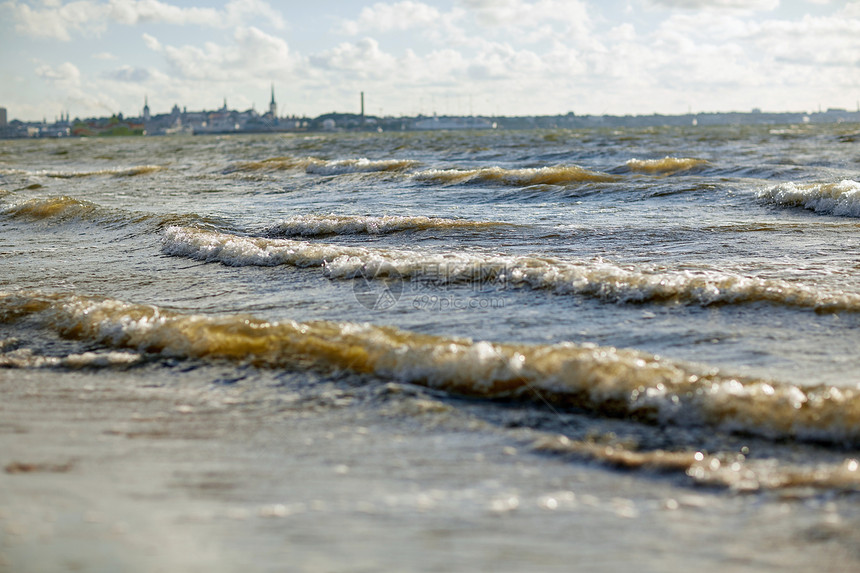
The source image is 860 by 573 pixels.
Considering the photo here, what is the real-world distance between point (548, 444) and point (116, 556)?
144 centimetres

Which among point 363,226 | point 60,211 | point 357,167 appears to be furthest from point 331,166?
point 363,226

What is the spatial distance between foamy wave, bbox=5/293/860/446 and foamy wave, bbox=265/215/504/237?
4066mm

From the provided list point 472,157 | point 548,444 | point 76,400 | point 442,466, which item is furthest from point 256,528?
point 472,157

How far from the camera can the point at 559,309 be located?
4629mm

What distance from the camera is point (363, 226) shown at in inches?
344

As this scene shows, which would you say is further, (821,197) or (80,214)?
(80,214)

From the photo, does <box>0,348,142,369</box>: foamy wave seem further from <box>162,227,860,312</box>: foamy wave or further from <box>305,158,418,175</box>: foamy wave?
<box>305,158,418,175</box>: foamy wave

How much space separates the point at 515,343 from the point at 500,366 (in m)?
0.45

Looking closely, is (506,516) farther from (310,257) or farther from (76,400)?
(310,257)

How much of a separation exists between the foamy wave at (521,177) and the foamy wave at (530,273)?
25.4 ft

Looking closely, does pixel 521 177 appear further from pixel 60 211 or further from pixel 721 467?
pixel 721 467

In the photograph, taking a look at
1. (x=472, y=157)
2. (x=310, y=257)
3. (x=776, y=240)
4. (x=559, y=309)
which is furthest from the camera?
(x=472, y=157)

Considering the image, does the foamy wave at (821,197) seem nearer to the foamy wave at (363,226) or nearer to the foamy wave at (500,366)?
the foamy wave at (363,226)

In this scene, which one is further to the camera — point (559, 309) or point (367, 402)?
point (559, 309)
